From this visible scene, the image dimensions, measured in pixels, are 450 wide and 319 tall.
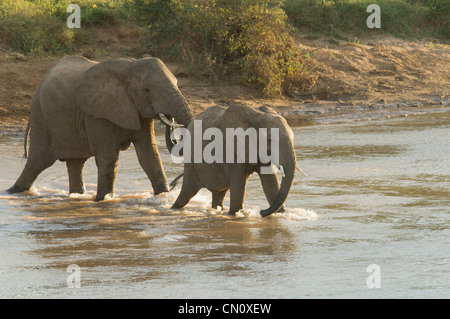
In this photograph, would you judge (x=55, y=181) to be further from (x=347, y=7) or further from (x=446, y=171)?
(x=347, y=7)

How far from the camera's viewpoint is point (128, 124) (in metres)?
8.50

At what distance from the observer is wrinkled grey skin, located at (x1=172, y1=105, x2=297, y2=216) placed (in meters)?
7.20

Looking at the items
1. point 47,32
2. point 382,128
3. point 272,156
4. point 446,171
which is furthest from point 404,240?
point 47,32

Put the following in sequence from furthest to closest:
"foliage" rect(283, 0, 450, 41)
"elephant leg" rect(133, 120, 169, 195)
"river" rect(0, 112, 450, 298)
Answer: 1. "foliage" rect(283, 0, 450, 41)
2. "elephant leg" rect(133, 120, 169, 195)
3. "river" rect(0, 112, 450, 298)

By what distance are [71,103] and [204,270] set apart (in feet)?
10.8

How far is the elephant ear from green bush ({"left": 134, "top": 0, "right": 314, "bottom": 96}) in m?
7.08

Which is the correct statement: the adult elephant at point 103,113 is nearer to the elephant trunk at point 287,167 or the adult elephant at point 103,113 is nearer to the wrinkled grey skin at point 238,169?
the wrinkled grey skin at point 238,169

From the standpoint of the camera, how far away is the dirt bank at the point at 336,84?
14453 millimetres

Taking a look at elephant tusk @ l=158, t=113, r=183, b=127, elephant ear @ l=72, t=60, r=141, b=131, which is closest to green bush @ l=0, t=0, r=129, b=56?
elephant ear @ l=72, t=60, r=141, b=131

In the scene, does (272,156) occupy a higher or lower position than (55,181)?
higher

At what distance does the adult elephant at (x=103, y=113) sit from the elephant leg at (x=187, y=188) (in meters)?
0.47

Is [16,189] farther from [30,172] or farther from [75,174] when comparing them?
[75,174]

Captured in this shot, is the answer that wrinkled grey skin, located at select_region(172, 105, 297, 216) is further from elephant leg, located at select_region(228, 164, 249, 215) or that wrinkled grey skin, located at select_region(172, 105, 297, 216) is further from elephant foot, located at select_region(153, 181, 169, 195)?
elephant foot, located at select_region(153, 181, 169, 195)

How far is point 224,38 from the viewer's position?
1598cm
